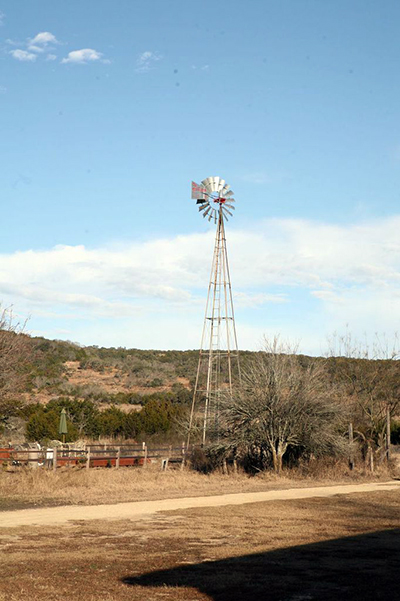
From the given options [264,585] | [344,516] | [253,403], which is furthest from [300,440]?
[264,585]

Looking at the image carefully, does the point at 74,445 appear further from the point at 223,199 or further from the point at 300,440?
the point at 223,199

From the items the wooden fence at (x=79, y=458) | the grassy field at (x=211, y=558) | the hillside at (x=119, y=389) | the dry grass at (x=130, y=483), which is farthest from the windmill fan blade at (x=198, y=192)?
the grassy field at (x=211, y=558)

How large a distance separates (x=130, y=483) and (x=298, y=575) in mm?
16637

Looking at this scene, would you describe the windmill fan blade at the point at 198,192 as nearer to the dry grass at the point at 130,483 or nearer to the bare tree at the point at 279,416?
the bare tree at the point at 279,416

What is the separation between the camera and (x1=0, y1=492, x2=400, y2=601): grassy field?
11125mm

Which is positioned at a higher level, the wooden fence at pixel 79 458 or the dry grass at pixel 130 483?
the wooden fence at pixel 79 458

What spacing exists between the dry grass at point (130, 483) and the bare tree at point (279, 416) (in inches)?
51.2

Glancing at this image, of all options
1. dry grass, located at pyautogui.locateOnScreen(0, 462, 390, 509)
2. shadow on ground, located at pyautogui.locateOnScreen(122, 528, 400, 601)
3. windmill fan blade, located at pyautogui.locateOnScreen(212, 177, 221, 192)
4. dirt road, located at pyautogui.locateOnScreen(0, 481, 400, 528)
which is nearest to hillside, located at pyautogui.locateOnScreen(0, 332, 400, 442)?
dry grass, located at pyautogui.locateOnScreen(0, 462, 390, 509)

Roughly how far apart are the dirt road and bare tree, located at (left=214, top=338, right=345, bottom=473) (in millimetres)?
2958

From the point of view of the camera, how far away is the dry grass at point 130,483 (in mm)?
25000

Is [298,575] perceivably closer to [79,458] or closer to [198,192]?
[79,458]

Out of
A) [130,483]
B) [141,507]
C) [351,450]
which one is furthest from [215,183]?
[141,507]

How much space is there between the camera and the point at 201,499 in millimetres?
25000

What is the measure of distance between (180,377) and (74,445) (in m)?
52.4
